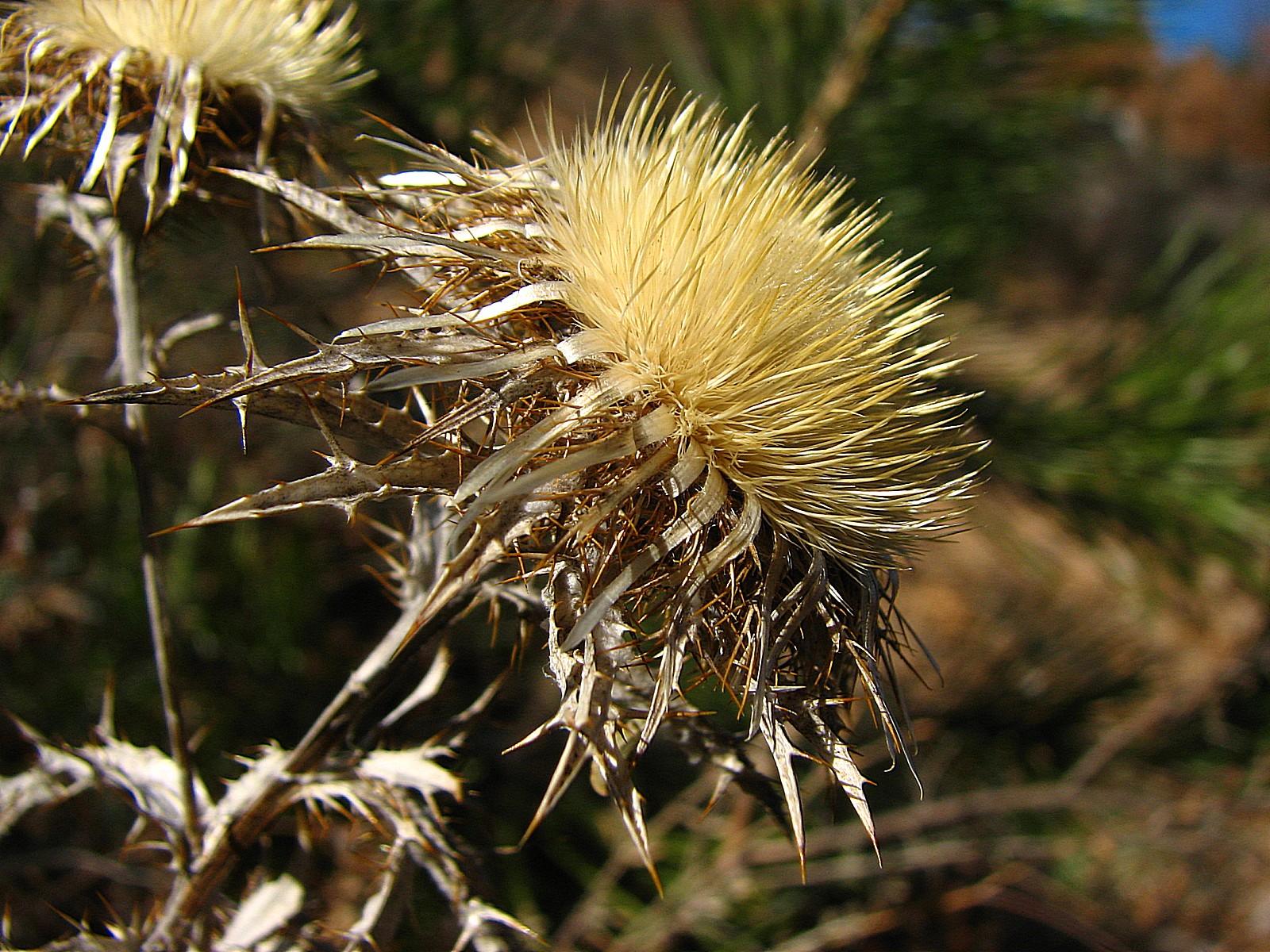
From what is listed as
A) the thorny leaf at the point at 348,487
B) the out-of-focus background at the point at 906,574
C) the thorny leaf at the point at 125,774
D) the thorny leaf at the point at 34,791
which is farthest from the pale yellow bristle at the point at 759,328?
the out-of-focus background at the point at 906,574

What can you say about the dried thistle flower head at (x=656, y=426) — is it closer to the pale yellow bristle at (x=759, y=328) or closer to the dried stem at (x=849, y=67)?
the pale yellow bristle at (x=759, y=328)

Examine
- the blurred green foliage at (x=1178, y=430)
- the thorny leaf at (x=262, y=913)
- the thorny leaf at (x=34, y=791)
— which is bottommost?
the thorny leaf at (x=34, y=791)

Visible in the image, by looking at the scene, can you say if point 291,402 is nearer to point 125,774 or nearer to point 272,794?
point 272,794

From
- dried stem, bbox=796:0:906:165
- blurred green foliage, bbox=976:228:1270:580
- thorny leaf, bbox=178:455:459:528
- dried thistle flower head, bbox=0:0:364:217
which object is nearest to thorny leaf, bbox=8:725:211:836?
thorny leaf, bbox=178:455:459:528

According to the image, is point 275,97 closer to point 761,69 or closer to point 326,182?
point 326,182

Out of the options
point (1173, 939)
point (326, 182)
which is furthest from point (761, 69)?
point (1173, 939)

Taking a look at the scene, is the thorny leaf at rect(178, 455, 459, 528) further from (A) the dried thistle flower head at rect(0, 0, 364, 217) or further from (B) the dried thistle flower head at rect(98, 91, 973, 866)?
(A) the dried thistle flower head at rect(0, 0, 364, 217)

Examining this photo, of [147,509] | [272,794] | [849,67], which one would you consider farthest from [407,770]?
[849,67]
